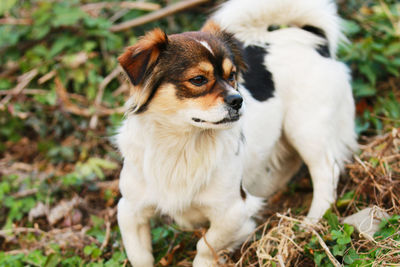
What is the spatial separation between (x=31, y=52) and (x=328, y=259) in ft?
13.6

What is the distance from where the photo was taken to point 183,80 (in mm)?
2490

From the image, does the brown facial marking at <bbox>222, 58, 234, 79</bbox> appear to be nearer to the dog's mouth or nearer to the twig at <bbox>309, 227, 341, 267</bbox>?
the dog's mouth

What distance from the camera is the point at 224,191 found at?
2703 millimetres

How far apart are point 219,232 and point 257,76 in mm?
1206

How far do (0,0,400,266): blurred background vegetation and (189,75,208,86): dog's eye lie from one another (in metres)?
1.69

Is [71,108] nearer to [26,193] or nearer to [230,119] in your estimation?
[26,193]

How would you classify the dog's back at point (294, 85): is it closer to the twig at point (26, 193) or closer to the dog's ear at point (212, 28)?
the dog's ear at point (212, 28)

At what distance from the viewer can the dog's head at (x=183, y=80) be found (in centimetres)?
243

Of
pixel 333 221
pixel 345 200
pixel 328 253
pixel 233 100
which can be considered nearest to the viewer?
pixel 233 100

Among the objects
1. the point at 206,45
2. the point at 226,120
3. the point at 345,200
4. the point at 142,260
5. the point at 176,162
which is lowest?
Result: the point at 345,200

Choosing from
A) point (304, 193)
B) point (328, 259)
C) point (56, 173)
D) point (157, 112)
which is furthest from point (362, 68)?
point (56, 173)

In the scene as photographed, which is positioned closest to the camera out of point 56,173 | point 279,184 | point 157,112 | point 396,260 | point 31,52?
point 396,260

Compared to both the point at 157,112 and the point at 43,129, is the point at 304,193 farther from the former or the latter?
the point at 43,129

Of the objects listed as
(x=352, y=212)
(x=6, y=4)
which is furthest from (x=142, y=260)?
(x=6, y=4)
